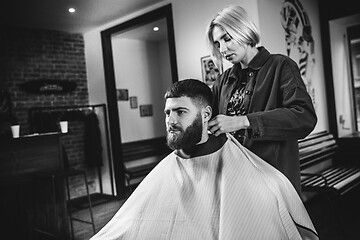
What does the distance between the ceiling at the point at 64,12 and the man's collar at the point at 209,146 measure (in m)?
3.48

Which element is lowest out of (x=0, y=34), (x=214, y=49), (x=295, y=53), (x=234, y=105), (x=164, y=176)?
(x=164, y=176)

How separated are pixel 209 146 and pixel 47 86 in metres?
4.46

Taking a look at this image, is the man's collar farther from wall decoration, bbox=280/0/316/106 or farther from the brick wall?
the brick wall

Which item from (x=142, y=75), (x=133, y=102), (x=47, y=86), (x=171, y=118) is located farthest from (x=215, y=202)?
(x=142, y=75)

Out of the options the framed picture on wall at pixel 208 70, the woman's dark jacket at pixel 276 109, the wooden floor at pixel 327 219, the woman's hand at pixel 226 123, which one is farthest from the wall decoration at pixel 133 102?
the woman's hand at pixel 226 123

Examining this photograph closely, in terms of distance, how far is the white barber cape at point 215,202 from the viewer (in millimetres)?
1165

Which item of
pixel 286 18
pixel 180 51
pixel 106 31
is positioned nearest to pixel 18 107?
pixel 106 31

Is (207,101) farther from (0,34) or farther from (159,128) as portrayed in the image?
(159,128)

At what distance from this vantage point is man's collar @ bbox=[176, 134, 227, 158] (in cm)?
142

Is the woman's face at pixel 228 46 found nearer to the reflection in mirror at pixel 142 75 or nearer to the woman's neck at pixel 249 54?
the woman's neck at pixel 249 54

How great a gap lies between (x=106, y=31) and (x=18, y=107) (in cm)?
172

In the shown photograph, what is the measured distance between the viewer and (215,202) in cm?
127

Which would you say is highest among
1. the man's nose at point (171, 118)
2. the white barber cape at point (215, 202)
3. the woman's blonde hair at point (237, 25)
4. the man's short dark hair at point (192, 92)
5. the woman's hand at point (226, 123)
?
the woman's blonde hair at point (237, 25)

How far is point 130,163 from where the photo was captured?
242 inches
